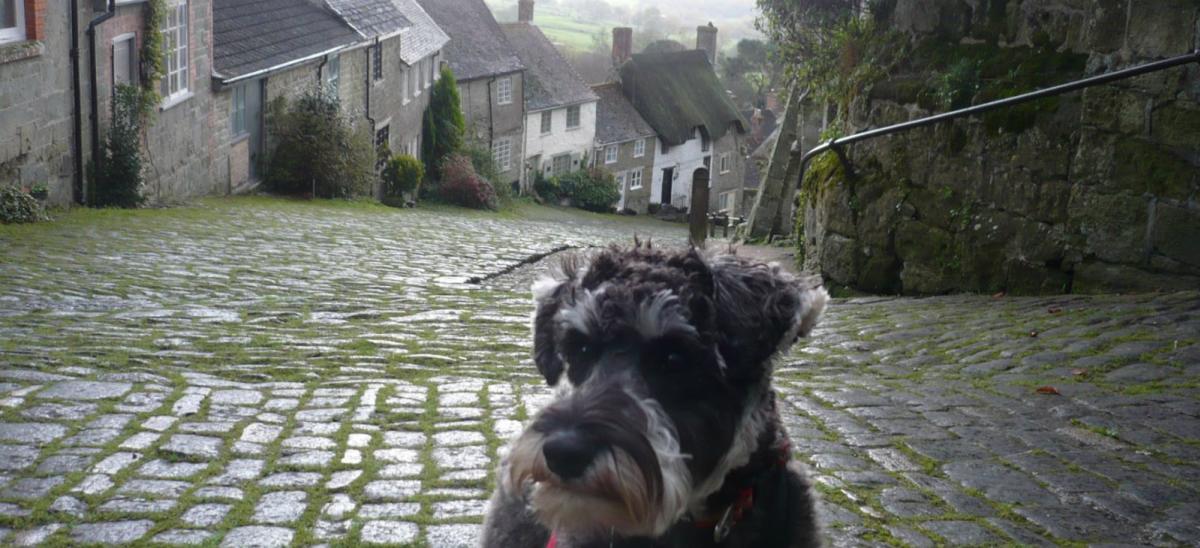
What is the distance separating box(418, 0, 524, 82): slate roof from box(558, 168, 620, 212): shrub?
4797mm

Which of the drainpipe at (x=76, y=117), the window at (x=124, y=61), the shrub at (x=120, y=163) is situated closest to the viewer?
the drainpipe at (x=76, y=117)

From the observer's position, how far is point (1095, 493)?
496cm

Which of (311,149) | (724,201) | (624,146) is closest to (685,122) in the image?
(624,146)

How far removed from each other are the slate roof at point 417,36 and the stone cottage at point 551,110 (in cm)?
620

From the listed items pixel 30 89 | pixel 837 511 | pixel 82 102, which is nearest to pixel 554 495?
pixel 837 511

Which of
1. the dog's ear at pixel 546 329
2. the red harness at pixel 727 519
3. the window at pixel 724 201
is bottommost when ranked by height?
the window at pixel 724 201

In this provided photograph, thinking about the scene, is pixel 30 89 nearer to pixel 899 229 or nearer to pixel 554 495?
pixel 899 229

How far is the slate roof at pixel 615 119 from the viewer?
51656 mm

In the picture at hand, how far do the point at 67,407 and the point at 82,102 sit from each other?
39.4 feet

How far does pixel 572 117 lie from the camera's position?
163 ft

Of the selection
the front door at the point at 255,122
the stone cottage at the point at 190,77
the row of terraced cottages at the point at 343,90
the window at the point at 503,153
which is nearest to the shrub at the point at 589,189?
the row of terraced cottages at the point at 343,90

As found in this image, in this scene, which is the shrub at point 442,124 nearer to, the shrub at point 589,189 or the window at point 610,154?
the shrub at point 589,189

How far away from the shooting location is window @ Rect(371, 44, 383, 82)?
33947 mm

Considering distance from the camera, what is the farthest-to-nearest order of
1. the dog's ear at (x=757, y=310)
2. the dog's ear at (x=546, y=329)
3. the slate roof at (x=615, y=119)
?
the slate roof at (x=615, y=119), the dog's ear at (x=546, y=329), the dog's ear at (x=757, y=310)
